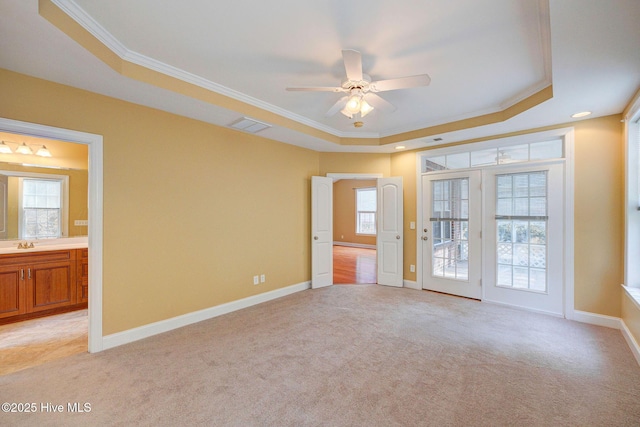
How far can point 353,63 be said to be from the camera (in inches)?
82.7

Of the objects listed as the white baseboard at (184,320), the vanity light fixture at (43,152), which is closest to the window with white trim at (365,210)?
the white baseboard at (184,320)

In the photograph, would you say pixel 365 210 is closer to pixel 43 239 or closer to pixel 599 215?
pixel 599 215

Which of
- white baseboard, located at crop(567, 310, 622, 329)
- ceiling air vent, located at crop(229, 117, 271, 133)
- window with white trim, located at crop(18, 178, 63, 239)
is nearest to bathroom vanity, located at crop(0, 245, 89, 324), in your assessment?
window with white trim, located at crop(18, 178, 63, 239)

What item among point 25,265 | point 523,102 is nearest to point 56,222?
point 25,265

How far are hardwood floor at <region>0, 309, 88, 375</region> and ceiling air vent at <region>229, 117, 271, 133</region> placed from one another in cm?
293

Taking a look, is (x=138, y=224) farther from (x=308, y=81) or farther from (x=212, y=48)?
(x=308, y=81)

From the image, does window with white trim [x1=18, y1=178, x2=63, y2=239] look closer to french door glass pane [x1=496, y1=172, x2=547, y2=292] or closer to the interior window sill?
french door glass pane [x1=496, y1=172, x2=547, y2=292]

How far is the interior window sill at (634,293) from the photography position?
260 centimetres

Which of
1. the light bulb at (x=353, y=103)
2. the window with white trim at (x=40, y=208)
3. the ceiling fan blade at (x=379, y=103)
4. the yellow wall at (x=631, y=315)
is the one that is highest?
the ceiling fan blade at (x=379, y=103)

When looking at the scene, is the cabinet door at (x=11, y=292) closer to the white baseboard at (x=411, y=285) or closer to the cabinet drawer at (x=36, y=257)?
the cabinet drawer at (x=36, y=257)

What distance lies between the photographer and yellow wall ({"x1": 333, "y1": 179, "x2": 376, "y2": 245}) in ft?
34.5

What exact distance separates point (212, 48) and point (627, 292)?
467 cm

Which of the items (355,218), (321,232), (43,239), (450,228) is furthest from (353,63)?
(355,218)

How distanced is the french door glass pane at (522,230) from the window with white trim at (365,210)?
6.16 m
